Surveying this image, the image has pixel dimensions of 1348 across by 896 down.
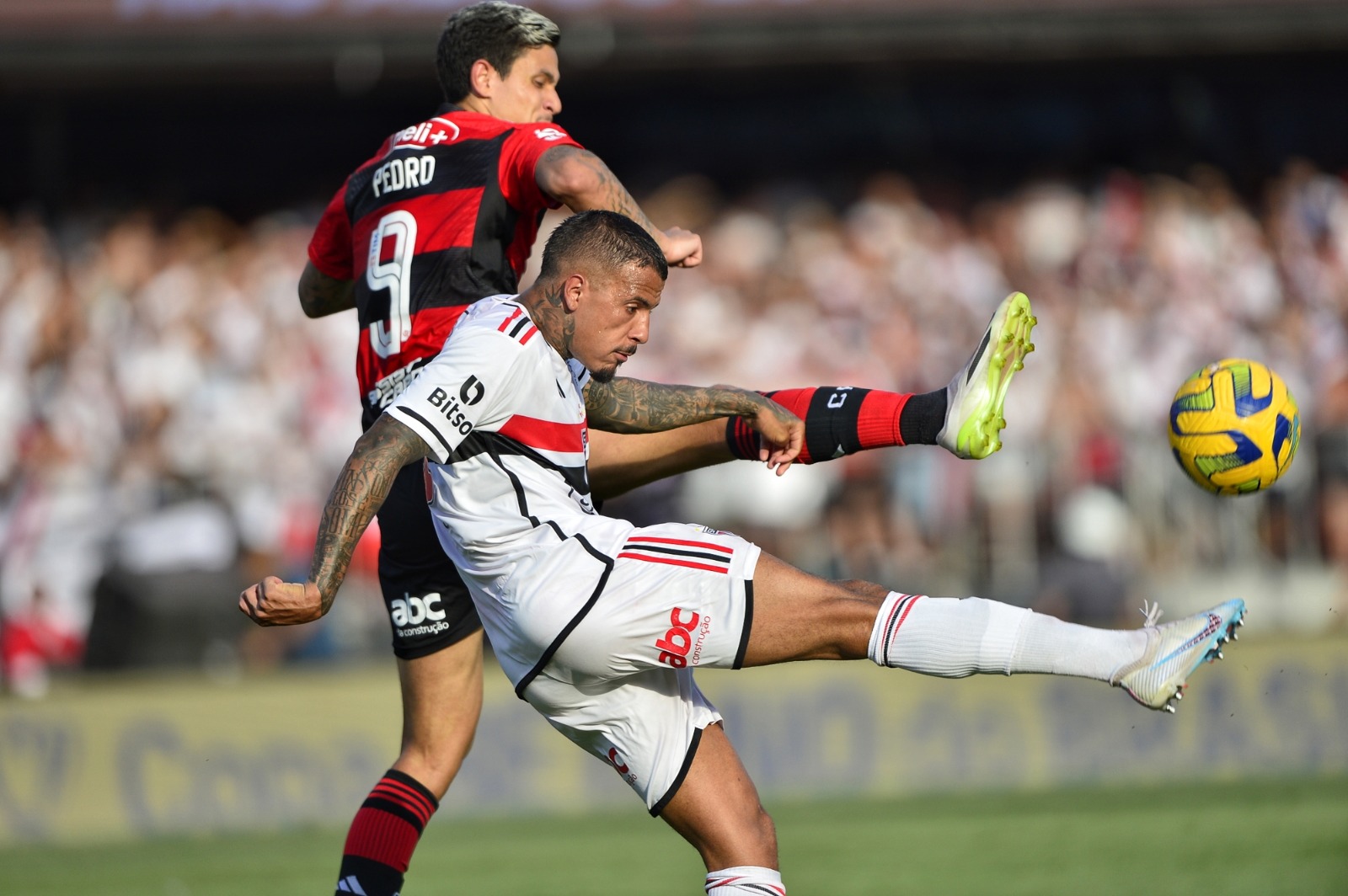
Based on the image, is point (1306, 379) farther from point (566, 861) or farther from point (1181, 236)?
point (566, 861)

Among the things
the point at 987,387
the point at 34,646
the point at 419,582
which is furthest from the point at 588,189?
the point at 34,646

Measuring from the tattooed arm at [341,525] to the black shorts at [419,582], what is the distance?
3.54 ft

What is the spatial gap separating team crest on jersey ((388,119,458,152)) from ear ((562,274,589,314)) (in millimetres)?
1006

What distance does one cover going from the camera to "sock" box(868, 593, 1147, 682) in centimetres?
465

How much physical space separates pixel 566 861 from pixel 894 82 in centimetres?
987

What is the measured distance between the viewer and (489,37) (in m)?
5.80

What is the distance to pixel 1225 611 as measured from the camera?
4.69 metres

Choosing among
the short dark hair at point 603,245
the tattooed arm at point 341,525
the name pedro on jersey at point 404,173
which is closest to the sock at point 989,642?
the short dark hair at point 603,245

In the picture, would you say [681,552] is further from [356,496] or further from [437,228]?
[437,228]

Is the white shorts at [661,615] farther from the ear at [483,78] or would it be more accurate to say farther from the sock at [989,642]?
the ear at [483,78]

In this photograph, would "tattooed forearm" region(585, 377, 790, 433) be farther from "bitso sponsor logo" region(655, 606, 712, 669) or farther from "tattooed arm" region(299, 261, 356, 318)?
"tattooed arm" region(299, 261, 356, 318)

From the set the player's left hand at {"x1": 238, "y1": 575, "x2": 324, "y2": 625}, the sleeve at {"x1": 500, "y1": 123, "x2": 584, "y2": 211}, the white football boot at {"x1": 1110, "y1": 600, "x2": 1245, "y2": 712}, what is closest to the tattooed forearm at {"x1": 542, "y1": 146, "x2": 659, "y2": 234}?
the sleeve at {"x1": 500, "y1": 123, "x2": 584, "y2": 211}

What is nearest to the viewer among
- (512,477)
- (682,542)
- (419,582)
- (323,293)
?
(682,542)

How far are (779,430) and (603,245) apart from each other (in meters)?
0.95
